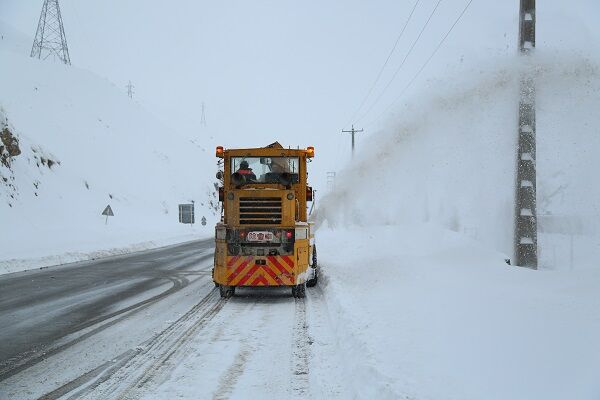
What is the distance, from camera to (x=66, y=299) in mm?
9719

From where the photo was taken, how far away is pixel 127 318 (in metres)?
7.91

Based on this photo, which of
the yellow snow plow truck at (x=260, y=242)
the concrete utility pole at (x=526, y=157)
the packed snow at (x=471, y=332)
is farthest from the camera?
the concrete utility pole at (x=526, y=157)

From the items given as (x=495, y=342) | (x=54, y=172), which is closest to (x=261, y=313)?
(x=495, y=342)

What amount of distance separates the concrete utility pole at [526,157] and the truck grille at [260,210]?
6.11 meters

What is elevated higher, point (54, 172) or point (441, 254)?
point (54, 172)

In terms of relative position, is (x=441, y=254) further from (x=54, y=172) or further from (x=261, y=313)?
(x=54, y=172)

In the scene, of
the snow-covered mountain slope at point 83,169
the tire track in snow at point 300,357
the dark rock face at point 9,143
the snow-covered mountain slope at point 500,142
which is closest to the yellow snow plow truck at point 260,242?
the tire track in snow at point 300,357

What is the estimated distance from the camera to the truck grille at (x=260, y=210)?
991 centimetres

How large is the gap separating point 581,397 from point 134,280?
11.3 metres

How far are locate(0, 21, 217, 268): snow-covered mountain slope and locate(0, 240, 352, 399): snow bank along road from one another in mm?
10843

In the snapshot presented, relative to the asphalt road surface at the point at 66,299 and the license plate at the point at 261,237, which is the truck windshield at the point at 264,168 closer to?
the license plate at the point at 261,237

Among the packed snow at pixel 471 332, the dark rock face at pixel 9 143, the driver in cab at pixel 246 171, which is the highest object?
the dark rock face at pixel 9 143

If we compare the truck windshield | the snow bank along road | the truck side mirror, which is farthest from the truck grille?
the snow bank along road

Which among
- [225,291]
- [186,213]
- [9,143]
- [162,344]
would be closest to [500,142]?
[225,291]
